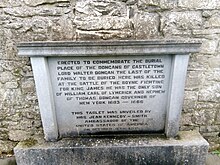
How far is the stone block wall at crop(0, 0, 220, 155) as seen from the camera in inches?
83.4

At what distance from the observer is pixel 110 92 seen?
2271mm

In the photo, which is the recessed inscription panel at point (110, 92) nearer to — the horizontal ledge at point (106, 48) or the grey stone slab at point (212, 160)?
the horizontal ledge at point (106, 48)

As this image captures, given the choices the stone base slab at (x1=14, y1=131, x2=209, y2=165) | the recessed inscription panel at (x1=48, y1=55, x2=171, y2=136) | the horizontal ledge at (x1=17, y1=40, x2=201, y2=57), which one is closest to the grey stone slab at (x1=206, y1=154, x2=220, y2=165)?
the stone base slab at (x1=14, y1=131, x2=209, y2=165)

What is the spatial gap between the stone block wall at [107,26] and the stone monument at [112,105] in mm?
286

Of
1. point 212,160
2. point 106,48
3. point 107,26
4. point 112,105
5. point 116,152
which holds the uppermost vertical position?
point 107,26

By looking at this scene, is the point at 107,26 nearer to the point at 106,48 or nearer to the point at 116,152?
the point at 106,48

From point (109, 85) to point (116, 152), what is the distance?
73 cm

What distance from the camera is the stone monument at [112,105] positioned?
82.1 inches

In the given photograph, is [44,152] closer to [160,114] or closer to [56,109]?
[56,109]

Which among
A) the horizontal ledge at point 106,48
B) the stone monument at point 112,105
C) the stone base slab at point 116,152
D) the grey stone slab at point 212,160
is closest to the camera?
the horizontal ledge at point 106,48

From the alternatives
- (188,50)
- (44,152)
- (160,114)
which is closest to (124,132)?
(160,114)

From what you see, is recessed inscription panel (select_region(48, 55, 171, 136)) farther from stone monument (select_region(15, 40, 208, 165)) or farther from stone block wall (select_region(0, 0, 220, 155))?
stone block wall (select_region(0, 0, 220, 155))

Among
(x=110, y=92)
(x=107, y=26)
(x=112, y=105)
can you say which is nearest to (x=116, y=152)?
(x=112, y=105)

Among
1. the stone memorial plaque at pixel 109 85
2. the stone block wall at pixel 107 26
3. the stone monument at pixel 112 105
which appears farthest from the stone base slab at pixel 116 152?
the stone block wall at pixel 107 26
